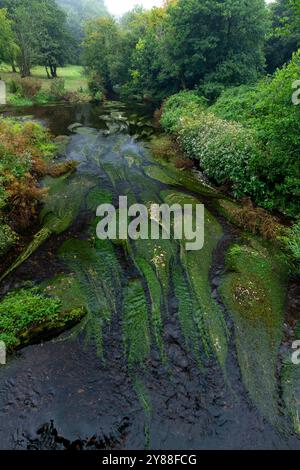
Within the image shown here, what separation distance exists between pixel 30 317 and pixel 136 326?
2.30 meters

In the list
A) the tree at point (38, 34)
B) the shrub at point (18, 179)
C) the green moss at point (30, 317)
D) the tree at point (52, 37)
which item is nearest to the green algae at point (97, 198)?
the shrub at point (18, 179)

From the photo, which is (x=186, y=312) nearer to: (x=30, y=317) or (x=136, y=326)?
(x=136, y=326)

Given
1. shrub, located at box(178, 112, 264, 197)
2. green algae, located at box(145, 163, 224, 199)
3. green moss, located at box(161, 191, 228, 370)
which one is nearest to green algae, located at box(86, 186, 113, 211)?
green algae, located at box(145, 163, 224, 199)

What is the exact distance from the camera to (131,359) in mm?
6051

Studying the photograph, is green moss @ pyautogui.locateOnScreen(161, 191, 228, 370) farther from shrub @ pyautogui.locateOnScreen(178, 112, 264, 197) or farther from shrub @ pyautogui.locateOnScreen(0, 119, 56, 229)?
shrub @ pyautogui.locateOnScreen(0, 119, 56, 229)

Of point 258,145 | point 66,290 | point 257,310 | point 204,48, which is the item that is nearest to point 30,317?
point 66,290

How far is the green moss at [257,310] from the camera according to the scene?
5738mm

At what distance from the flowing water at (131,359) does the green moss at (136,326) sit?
0.02 m

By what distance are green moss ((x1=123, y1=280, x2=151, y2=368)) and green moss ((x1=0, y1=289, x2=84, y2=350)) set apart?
110 cm

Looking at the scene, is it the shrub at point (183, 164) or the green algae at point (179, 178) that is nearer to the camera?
the green algae at point (179, 178)

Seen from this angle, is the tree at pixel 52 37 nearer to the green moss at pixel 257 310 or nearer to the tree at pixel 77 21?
the tree at pixel 77 21

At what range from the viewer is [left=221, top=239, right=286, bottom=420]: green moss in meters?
5.74
